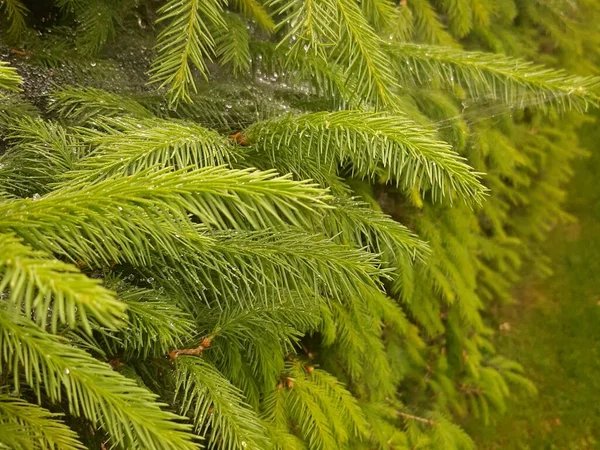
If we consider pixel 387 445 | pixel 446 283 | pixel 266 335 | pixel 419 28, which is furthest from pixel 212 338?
pixel 419 28

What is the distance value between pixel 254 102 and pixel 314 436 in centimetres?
111

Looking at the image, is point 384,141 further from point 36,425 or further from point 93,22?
point 93,22

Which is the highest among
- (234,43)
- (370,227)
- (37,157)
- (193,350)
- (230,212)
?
(234,43)

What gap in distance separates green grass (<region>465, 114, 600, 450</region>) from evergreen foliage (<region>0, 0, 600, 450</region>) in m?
1.25

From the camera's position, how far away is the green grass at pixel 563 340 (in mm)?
3289

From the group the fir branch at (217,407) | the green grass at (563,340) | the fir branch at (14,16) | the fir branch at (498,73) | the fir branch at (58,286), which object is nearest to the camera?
the fir branch at (58,286)

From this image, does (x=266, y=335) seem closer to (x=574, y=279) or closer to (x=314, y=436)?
(x=314, y=436)

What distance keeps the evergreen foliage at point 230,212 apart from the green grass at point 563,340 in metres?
1.25

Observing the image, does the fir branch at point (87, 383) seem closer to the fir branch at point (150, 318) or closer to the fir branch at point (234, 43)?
the fir branch at point (150, 318)

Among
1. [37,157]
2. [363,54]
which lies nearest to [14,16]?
[37,157]

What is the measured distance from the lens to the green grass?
3.29 m

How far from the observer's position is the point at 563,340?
11.8ft

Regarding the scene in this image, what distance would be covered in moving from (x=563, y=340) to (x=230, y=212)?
3484 millimetres

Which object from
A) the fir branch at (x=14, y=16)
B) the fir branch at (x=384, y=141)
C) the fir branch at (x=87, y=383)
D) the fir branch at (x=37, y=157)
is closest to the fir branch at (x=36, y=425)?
the fir branch at (x=87, y=383)
